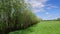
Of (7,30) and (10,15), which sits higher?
(10,15)

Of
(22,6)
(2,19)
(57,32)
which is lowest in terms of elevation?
(57,32)

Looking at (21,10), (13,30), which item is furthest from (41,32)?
(21,10)

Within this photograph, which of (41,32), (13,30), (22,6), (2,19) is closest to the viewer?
(2,19)

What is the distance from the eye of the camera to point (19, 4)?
23.4ft

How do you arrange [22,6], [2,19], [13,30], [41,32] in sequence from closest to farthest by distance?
[2,19] → [22,6] → [13,30] → [41,32]

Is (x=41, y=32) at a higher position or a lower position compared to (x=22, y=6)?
lower

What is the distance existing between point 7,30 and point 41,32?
10.0 ft

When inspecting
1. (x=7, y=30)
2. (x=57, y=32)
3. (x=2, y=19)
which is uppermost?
(x=2, y=19)

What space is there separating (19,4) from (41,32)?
11.3 feet

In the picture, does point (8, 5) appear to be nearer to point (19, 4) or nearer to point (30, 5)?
point (19, 4)

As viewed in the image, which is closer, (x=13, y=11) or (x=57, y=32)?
(x=13, y=11)

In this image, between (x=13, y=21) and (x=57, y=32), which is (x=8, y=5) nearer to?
(x=13, y=21)

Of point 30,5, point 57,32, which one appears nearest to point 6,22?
point 30,5

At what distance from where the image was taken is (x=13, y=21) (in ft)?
23.8
